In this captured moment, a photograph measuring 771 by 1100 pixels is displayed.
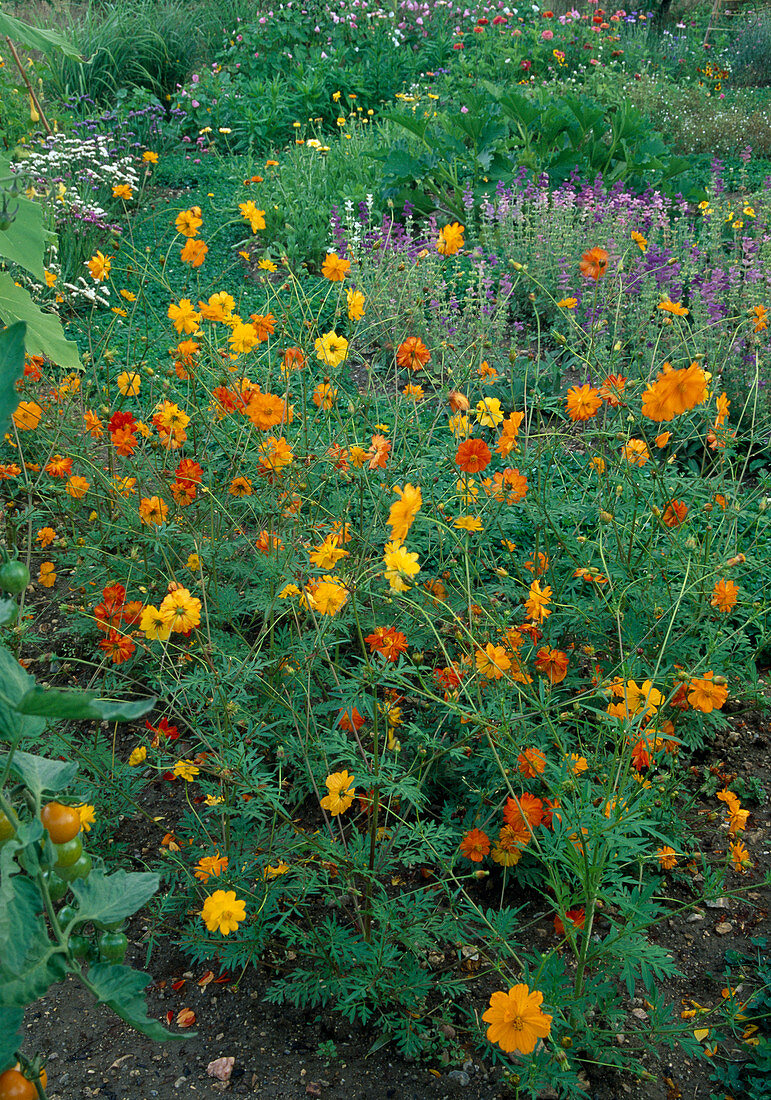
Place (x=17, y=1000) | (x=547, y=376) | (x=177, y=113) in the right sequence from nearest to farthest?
(x=17, y=1000), (x=547, y=376), (x=177, y=113)

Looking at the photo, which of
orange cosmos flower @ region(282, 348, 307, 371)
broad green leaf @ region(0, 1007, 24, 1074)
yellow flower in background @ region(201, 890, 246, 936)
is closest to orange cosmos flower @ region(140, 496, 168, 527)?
orange cosmos flower @ region(282, 348, 307, 371)

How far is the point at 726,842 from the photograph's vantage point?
1.73 m

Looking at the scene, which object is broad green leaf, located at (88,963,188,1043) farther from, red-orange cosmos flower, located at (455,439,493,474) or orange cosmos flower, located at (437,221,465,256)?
orange cosmos flower, located at (437,221,465,256)

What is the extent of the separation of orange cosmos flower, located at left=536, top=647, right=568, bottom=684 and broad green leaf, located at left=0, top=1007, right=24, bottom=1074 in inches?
47.6

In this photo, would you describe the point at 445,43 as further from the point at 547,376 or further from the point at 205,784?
the point at 205,784

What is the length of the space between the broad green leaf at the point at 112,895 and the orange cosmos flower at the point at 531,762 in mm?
806

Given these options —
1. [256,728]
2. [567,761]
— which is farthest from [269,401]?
[567,761]

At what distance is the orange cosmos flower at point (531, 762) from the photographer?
1411mm

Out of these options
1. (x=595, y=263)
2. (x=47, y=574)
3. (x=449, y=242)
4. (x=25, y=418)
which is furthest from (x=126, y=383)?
(x=595, y=263)

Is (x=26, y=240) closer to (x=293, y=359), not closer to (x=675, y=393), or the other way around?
(x=293, y=359)

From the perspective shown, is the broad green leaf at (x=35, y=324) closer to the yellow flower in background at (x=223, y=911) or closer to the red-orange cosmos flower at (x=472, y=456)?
the red-orange cosmos flower at (x=472, y=456)

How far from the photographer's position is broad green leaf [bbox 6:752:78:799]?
688 mm

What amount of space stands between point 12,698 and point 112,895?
0.21 meters

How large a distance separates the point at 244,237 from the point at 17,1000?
17.1 ft
